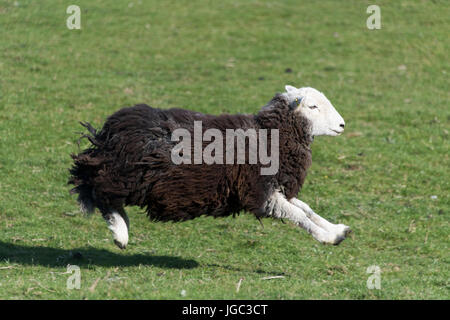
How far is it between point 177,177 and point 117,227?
2.81 ft

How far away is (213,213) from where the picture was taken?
6.84 meters

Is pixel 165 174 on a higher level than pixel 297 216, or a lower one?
higher

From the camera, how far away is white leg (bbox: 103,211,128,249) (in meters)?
6.70

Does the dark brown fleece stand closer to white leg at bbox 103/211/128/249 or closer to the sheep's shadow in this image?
white leg at bbox 103/211/128/249

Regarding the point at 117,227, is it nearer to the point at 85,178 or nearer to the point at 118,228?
the point at 118,228

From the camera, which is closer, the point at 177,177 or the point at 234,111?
the point at 177,177

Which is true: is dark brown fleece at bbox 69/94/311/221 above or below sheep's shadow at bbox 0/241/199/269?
above

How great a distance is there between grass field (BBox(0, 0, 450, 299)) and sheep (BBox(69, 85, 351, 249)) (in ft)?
2.22

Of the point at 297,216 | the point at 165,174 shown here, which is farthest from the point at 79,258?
the point at 297,216

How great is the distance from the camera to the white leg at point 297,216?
6586 millimetres

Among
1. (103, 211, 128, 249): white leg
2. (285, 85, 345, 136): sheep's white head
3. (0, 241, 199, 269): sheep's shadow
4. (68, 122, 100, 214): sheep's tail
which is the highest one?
(285, 85, 345, 136): sheep's white head

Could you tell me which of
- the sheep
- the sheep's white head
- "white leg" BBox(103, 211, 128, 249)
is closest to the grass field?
"white leg" BBox(103, 211, 128, 249)

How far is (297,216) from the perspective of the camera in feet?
22.1
